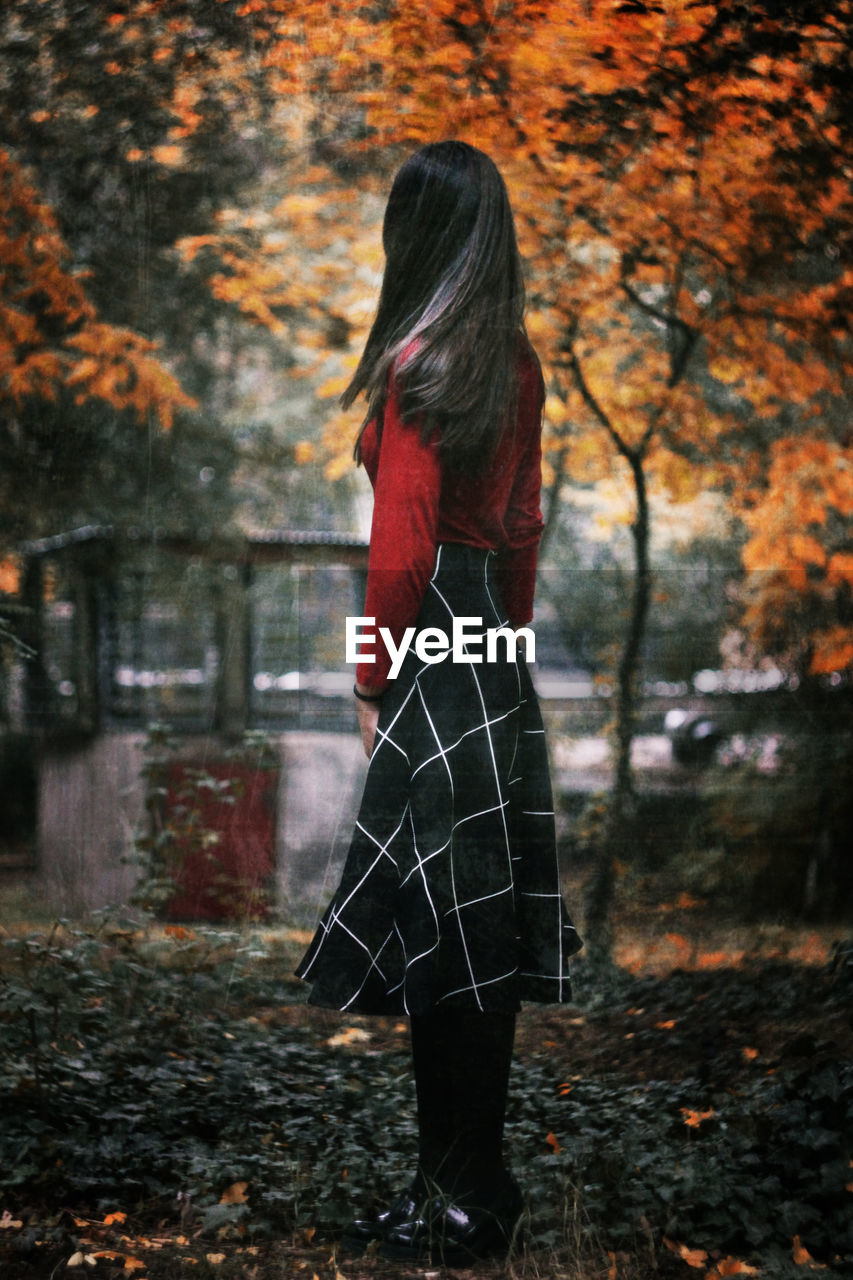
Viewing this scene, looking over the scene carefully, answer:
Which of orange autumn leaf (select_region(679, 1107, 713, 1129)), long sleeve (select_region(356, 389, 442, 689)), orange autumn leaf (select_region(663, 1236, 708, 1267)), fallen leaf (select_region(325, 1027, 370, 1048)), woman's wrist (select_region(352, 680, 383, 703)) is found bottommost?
orange autumn leaf (select_region(663, 1236, 708, 1267))

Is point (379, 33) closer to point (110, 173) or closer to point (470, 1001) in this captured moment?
point (110, 173)

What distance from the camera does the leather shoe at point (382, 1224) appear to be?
267 cm

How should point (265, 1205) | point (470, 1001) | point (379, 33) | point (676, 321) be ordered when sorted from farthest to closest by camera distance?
point (676, 321) < point (379, 33) < point (265, 1205) < point (470, 1001)

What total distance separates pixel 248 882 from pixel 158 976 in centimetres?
34

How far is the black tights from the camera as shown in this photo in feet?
8.62

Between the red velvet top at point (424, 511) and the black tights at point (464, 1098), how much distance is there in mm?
824

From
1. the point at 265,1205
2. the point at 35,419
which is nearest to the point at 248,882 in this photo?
the point at 265,1205

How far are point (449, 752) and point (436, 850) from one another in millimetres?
231

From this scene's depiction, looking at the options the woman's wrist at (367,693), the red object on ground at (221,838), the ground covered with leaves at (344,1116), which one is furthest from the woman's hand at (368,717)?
the ground covered with leaves at (344,1116)

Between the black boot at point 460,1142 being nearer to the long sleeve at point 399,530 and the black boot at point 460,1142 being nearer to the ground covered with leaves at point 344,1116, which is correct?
the ground covered with leaves at point 344,1116

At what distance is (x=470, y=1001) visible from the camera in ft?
8.39

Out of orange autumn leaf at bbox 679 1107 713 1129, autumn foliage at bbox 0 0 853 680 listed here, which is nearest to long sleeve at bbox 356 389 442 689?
autumn foliage at bbox 0 0 853 680

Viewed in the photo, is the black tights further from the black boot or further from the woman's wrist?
the woman's wrist

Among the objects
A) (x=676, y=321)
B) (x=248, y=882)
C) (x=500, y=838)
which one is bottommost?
(x=248, y=882)
